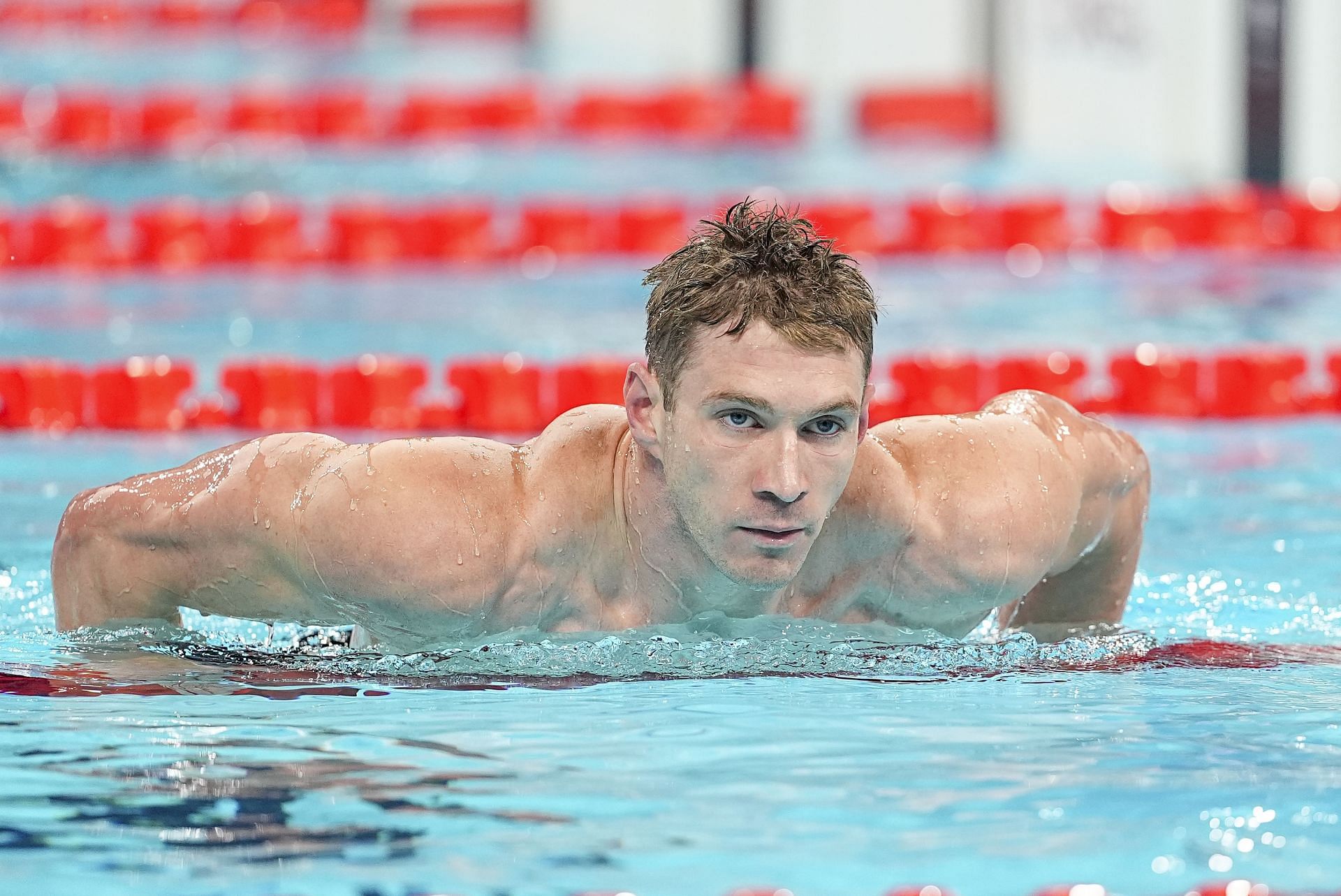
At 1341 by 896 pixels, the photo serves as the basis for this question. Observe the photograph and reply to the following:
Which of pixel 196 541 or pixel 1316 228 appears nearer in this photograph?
pixel 196 541

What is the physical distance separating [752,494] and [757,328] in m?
0.24

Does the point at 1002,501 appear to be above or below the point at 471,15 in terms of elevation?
below

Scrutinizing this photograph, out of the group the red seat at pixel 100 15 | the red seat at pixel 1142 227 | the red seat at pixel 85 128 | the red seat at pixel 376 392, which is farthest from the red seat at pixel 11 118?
the red seat at pixel 1142 227

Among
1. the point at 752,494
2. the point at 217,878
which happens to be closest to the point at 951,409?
the point at 752,494

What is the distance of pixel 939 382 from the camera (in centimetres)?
598

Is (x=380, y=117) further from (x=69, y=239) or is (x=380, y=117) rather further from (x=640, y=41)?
(x=69, y=239)

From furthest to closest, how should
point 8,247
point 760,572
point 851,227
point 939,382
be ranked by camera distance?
1. point 851,227
2. point 8,247
3. point 939,382
4. point 760,572

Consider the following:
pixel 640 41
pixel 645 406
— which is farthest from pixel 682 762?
pixel 640 41

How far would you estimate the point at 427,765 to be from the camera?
261 cm

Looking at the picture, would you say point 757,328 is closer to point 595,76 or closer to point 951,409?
point 951,409

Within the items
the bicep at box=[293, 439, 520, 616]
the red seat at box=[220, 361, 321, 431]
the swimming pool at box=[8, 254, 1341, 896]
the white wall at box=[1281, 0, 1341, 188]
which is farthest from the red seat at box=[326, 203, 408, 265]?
the bicep at box=[293, 439, 520, 616]

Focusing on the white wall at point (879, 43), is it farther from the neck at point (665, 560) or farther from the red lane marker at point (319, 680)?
the neck at point (665, 560)

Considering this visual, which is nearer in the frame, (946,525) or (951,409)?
(946,525)

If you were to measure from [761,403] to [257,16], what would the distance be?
513 inches
